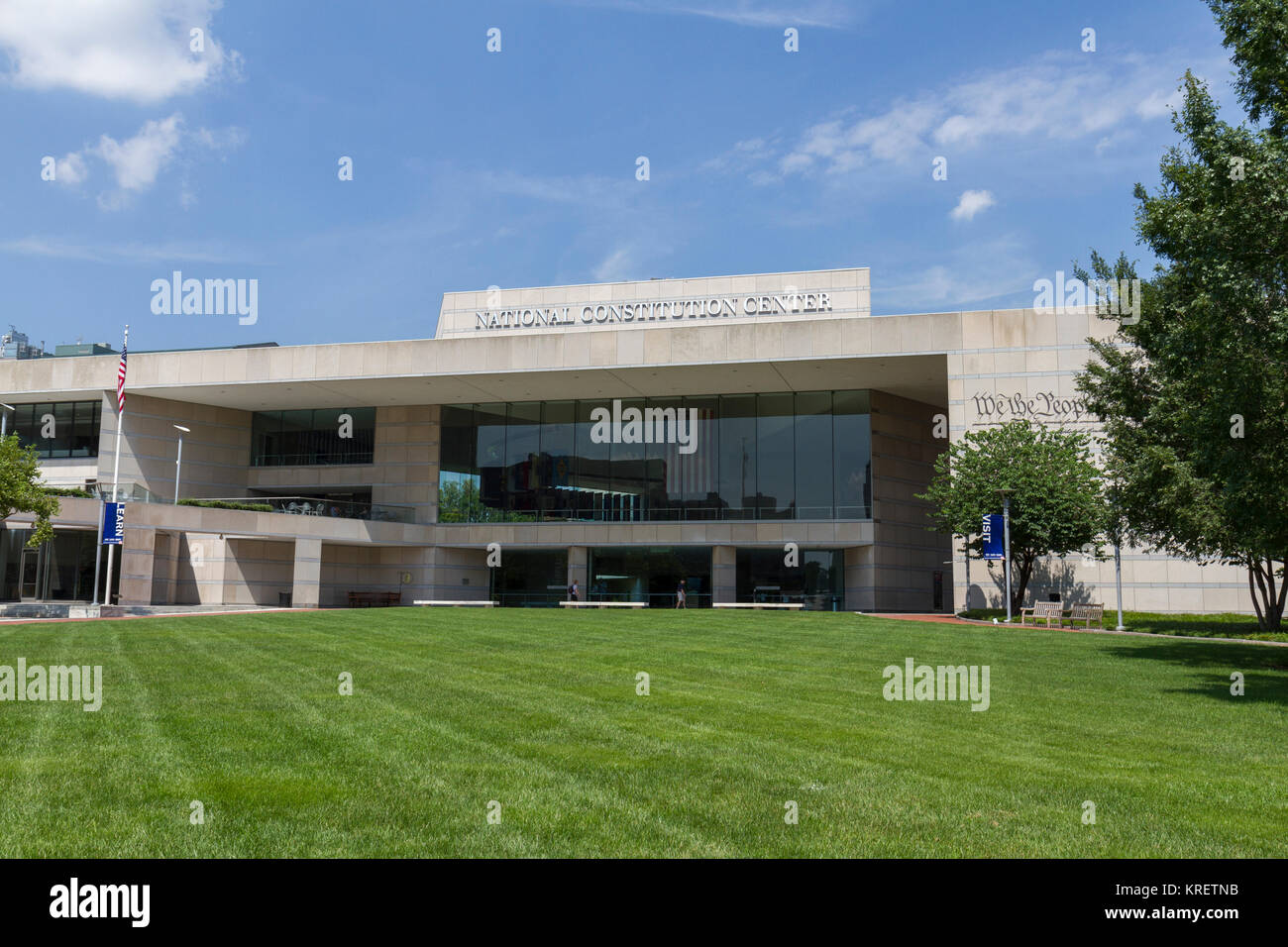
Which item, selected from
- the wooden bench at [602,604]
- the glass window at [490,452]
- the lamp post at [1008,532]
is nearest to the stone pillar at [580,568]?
the wooden bench at [602,604]

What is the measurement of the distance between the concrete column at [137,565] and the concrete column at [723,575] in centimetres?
2587

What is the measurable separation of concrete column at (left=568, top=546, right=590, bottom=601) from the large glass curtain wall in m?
1.82

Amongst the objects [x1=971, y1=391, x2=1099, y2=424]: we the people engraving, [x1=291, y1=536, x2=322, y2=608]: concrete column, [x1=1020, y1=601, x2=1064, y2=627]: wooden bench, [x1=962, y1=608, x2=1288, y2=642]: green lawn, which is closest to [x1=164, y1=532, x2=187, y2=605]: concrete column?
[x1=291, y1=536, x2=322, y2=608]: concrete column

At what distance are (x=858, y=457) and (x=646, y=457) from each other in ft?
35.5

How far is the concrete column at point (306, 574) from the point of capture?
45.9 meters

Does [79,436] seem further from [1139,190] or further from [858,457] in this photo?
[1139,190]

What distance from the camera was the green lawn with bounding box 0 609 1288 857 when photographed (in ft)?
18.8

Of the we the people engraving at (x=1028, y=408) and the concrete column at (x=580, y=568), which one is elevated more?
the we the people engraving at (x=1028, y=408)

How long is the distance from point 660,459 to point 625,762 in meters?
43.0

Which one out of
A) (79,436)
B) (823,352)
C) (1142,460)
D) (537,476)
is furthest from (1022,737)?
(79,436)

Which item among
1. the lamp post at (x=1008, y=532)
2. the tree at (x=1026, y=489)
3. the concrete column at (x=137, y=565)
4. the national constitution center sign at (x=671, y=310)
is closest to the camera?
the lamp post at (x=1008, y=532)
